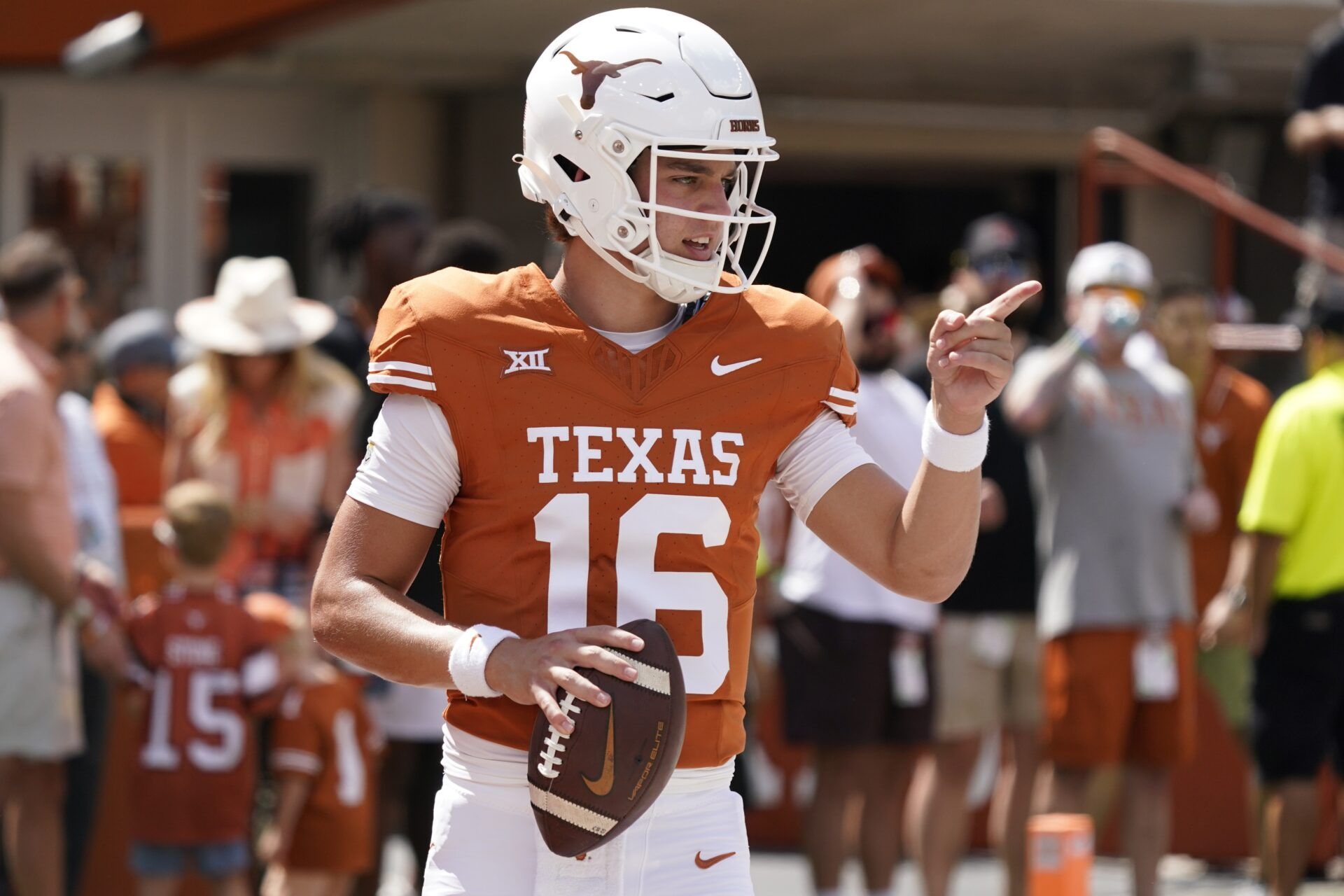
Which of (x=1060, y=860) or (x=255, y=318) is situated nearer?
(x=1060, y=860)

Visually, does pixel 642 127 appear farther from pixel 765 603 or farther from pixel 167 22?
pixel 167 22

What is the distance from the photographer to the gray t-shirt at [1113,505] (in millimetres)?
6520

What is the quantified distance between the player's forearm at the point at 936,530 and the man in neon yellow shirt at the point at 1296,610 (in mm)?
3938

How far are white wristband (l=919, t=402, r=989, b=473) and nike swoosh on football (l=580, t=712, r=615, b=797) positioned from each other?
0.60 meters

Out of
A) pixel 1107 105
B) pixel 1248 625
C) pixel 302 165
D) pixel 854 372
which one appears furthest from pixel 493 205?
pixel 854 372

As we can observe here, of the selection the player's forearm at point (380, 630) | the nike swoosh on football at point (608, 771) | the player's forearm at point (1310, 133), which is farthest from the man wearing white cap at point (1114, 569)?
the nike swoosh on football at point (608, 771)

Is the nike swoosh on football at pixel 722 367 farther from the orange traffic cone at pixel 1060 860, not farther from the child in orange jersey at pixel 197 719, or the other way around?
the child in orange jersey at pixel 197 719

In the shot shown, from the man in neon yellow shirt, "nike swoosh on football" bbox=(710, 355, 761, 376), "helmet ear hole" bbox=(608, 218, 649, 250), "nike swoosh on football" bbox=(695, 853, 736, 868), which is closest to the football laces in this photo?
"nike swoosh on football" bbox=(695, 853, 736, 868)

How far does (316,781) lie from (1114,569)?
2.62 metres

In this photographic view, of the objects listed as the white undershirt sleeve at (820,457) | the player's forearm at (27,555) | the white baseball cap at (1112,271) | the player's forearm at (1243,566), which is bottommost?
the player's forearm at (1243,566)

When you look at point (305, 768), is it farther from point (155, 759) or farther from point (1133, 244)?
point (1133, 244)

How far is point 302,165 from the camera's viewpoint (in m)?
11.6

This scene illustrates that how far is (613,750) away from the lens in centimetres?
260

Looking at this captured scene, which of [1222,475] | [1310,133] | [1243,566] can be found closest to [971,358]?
[1243,566]
